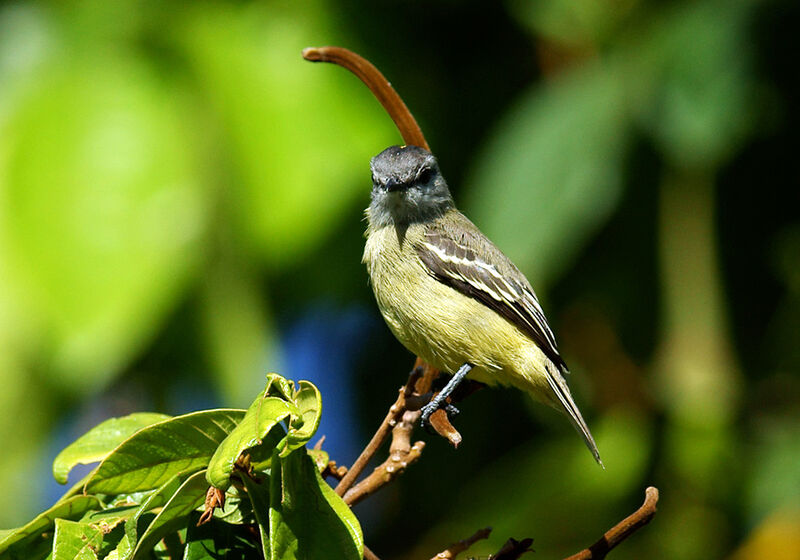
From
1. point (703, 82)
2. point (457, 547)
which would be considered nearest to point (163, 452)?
point (457, 547)

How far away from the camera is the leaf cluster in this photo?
57.2 inches

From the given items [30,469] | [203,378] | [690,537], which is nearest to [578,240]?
[690,537]

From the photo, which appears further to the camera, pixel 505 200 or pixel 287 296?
pixel 287 296

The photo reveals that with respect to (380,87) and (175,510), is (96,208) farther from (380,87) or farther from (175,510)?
(175,510)

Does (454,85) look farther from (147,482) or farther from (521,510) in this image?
(147,482)

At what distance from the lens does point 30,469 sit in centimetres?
332

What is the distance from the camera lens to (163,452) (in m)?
1.61

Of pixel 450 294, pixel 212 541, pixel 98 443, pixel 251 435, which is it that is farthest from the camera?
pixel 450 294

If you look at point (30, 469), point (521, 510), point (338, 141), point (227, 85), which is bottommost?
point (521, 510)

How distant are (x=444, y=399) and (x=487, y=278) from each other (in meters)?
0.71

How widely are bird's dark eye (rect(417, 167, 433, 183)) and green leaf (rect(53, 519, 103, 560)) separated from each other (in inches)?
70.5

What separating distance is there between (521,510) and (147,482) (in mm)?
2273

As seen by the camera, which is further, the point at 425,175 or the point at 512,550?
the point at 425,175

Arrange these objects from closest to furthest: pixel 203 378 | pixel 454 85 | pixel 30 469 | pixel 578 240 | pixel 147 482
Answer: pixel 147 482 → pixel 30 469 → pixel 578 240 → pixel 203 378 → pixel 454 85
